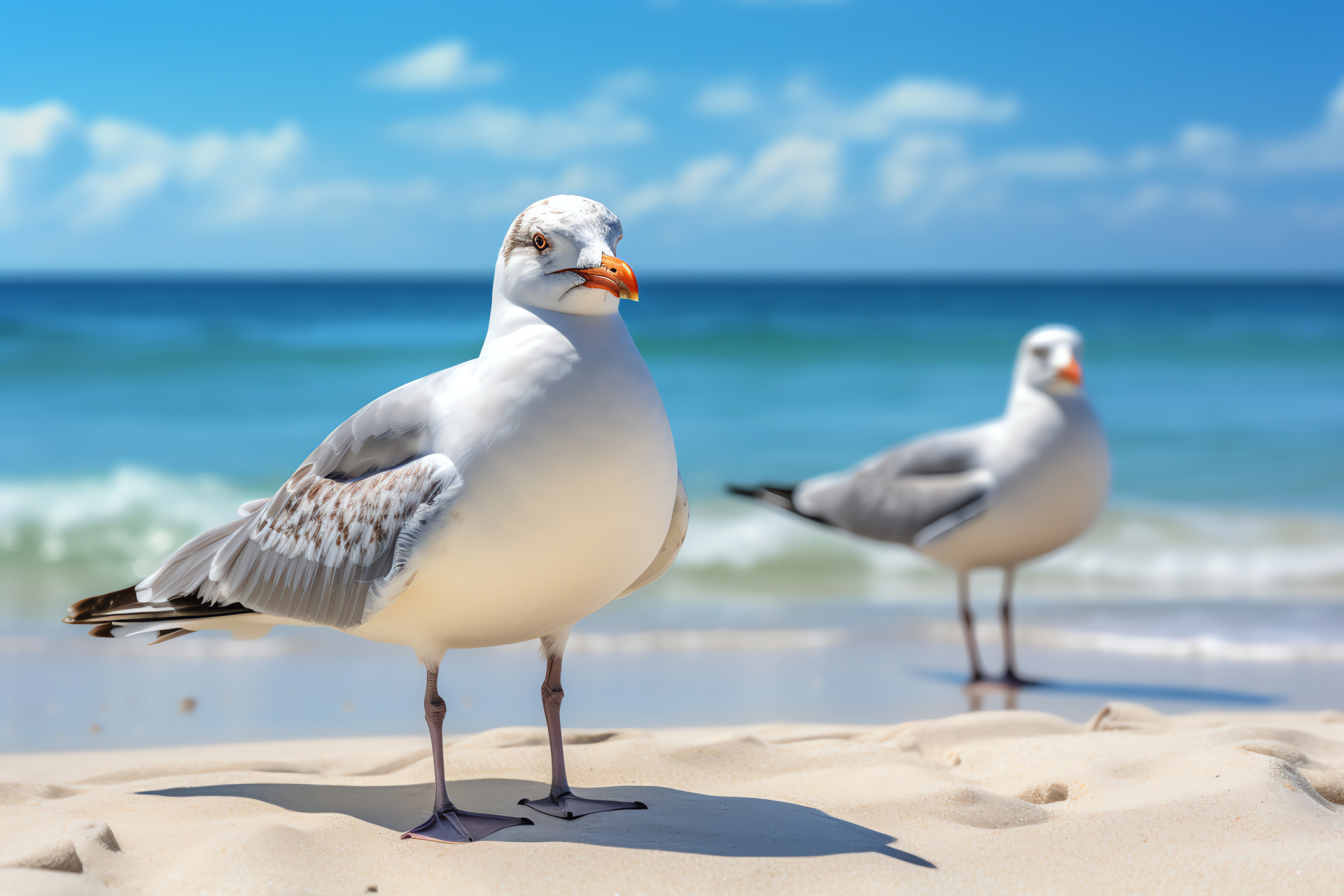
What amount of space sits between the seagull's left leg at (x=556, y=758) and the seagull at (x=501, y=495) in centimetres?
1

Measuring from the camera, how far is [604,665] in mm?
6270

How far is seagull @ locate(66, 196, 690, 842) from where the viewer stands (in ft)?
9.17

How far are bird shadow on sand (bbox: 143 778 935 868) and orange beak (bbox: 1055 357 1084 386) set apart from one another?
352 cm

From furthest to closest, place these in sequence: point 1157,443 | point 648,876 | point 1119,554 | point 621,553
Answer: point 1157,443
point 1119,554
point 621,553
point 648,876

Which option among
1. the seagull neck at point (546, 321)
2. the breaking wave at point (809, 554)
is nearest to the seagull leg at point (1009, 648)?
the breaking wave at point (809, 554)

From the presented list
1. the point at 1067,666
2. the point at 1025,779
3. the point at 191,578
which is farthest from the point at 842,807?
the point at 1067,666

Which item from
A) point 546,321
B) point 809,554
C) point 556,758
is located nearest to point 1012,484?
point 556,758

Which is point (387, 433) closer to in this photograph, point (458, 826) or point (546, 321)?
point (546, 321)

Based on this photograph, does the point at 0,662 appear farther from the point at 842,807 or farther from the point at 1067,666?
the point at 1067,666

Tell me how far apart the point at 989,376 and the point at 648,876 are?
21.1 meters

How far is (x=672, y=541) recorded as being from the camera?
130 inches

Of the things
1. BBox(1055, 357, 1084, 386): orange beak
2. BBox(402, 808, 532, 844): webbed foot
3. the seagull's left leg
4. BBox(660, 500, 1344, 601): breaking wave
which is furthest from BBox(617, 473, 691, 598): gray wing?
BBox(660, 500, 1344, 601): breaking wave

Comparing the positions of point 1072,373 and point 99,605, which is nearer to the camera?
point 99,605

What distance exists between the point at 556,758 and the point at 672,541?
25.9 inches
